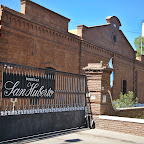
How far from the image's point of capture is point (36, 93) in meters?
7.52

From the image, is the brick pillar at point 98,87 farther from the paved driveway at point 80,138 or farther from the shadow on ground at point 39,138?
the shadow on ground at point 39,138

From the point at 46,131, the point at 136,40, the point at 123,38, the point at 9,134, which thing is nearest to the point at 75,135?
the point at 46,131

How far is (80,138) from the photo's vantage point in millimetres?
7211

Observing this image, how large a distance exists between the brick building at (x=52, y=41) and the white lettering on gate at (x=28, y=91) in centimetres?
630

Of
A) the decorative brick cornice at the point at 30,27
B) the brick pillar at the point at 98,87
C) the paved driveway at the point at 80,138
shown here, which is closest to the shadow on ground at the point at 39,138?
the paved driveway at the point at 80,138

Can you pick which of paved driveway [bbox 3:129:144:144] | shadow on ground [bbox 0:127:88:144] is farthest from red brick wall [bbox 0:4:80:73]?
paved driveway [bbox 3:129:144:144]

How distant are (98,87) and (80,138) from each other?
9.38 ft

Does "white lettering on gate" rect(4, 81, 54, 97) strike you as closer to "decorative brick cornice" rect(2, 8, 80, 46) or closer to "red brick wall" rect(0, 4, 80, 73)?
"red brick wall" rect(0, 4, 80, 73)

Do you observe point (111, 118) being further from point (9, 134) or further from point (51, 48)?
point (51, 48)

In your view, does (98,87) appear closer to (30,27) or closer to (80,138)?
(80,138)

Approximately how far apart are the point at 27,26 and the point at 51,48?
270 cm

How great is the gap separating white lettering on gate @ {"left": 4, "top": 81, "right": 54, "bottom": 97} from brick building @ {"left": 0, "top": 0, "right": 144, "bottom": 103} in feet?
20.7

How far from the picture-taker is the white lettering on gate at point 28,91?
6.61 metres

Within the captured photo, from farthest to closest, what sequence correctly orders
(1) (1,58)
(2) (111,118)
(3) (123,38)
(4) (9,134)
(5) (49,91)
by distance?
(3) (123,38)
(1) (1,58)
(2) (111,118)
(5) (49,91)
(4) (9,134)
